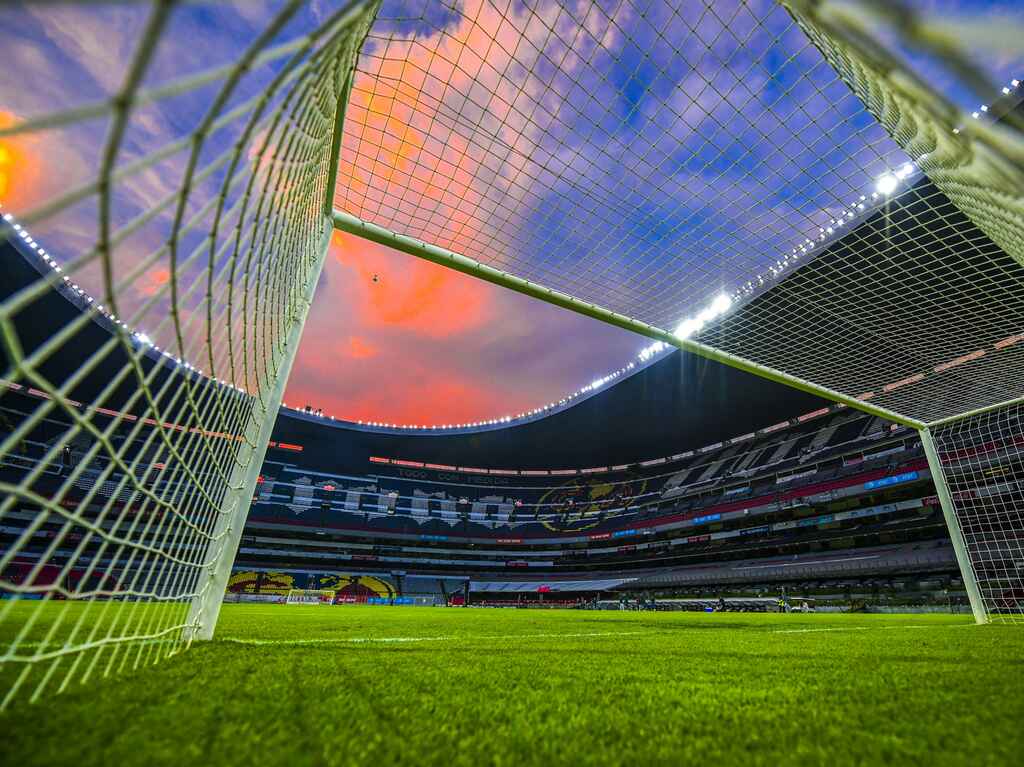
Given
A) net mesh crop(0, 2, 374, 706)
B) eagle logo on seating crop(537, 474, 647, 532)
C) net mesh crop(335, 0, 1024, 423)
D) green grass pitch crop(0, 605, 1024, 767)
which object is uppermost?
eagle logo on seating crop(537, 474, 647, 532)

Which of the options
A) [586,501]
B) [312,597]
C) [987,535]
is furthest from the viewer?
[586,501]

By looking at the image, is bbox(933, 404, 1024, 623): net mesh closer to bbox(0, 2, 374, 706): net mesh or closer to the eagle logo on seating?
bbox(0, 2, 374, 706): net mesh

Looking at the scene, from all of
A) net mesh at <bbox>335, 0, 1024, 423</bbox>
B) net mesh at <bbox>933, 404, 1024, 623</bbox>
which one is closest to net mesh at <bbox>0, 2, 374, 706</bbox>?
net mesh at <bbox>335, 0, 1024, 423</bbox>

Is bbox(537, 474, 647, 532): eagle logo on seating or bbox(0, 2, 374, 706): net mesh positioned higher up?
bbox(537, 474, 647, 532): eagle logo on seating

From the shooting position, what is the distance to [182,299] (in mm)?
1614

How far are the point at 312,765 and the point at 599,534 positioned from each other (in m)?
41.0

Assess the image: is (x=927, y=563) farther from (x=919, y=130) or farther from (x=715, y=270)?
(x=919, y=130)

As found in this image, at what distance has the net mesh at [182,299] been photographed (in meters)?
0.98

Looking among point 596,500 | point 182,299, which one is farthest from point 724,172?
point 596,500

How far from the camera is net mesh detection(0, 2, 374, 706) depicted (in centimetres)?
98

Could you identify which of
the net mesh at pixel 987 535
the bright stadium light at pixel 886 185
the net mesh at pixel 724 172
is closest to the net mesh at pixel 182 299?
the net mesh at pixel 724 172

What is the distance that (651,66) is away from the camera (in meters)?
3.20

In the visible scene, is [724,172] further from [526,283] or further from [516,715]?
[516,715]

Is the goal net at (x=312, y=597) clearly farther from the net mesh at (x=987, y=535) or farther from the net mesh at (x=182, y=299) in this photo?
the net mesh at (x=987, y=535)
